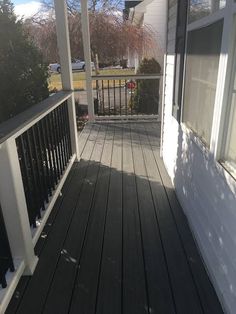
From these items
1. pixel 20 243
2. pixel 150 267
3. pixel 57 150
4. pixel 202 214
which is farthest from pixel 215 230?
pixel 57 150

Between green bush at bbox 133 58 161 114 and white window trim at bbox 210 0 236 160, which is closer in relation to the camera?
white window trim at bbox 210 0 236 160

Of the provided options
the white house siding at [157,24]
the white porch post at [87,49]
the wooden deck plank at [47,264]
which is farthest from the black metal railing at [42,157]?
the white house siding at [157,24]

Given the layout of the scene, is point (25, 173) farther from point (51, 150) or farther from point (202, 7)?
point (202, 7)

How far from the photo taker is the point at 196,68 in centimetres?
237

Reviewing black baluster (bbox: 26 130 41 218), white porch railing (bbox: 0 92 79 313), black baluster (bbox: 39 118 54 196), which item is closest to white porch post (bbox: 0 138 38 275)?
white porch railing (bbox: 0 92 79 313)

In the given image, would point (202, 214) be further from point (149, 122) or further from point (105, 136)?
point (149, 122)

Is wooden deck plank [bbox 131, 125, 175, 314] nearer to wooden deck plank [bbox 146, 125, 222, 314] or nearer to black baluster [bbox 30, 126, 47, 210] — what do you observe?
wooden deck plank [bbox 146, 125, 222, 314]

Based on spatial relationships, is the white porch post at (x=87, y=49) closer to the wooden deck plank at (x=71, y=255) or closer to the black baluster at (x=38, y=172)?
the wooden deck plank at (x=71, y=255)

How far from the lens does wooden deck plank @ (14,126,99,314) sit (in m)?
1.77

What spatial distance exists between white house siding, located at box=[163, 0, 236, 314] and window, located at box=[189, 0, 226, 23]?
63 centimetres

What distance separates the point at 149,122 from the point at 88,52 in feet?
6.05

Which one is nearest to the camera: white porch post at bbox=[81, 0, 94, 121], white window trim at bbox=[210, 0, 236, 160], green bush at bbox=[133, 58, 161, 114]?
white window trim at bbox=[210, 0, 236, 160]

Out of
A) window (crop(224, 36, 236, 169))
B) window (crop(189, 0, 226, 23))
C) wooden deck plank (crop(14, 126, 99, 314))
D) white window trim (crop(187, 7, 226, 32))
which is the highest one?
window (crop(189, 0, 226, 23))

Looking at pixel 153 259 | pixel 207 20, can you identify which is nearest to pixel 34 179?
pixel 153 259
